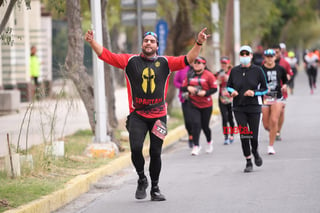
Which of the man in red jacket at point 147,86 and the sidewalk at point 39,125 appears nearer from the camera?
the man in red jacket at point 147,86

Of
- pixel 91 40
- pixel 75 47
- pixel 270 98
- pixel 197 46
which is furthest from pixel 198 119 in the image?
pixel 91 40

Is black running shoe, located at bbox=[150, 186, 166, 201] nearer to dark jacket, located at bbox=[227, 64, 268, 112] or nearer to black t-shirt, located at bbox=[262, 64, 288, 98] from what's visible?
dark jacket, located at bbox=[227, 64, 268, 112]

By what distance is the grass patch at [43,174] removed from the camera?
9.50m

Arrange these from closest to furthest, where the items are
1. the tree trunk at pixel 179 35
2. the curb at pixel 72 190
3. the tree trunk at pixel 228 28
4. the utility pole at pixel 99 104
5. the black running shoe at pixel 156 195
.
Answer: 1. the curb at pixel 72 190
2. the black running shoe at pixel 156 195
3. the utility pole at pixel 99 104
4. the tree trunk at pixel 179 35
5. the tree trunk at pixel 228 28

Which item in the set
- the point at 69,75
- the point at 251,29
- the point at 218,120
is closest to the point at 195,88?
the point at 69,75

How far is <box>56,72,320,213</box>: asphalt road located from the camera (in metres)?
9.31

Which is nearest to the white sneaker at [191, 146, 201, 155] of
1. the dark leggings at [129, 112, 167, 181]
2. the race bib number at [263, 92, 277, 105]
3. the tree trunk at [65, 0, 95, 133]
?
the race bib number at [263, 92, 277, 105]

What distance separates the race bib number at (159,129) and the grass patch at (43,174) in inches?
58.1

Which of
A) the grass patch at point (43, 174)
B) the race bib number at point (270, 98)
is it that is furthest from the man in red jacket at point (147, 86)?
the race bib number at point (270, 98)

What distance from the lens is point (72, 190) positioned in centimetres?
1050

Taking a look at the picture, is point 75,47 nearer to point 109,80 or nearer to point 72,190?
point 109,80

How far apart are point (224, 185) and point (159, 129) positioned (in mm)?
1617

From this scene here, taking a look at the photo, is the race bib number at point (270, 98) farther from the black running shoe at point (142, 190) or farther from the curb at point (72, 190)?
the black running shoe at point (142, 190)

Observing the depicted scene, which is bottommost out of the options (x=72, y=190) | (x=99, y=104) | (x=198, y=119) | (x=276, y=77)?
(x=72, y=190)
